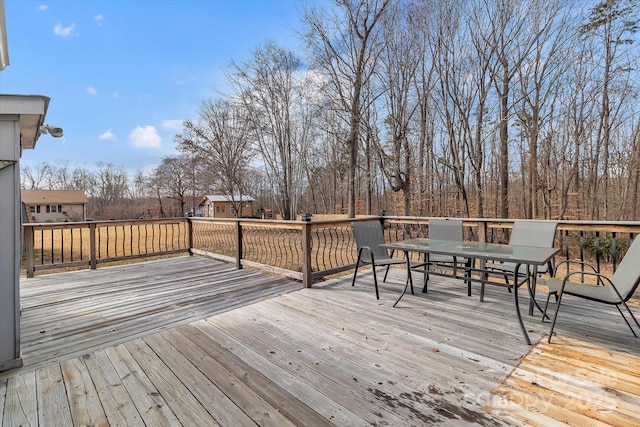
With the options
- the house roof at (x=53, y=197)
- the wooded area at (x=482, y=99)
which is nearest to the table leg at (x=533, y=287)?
the wooded area at (x=482, y=99)

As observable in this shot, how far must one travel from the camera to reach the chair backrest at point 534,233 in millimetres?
3217

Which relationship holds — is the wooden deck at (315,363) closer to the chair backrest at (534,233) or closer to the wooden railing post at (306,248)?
the wooden railing post at (306,248)

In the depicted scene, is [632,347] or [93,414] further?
[632,347]

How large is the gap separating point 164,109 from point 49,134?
11161mm

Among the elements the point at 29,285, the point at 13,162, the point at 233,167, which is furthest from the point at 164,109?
the point at 13,162

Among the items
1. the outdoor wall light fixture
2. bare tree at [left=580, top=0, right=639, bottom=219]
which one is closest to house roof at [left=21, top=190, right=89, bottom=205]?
the outdoor wall light fixture

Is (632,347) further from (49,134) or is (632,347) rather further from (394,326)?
(49,134)

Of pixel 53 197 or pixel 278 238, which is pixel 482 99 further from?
pixel 53 197

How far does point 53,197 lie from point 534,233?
3311 cm

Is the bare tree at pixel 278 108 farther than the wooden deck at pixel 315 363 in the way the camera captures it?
Yes

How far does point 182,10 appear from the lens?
634 cm

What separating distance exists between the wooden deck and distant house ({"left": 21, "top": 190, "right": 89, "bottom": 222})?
28.4 meters

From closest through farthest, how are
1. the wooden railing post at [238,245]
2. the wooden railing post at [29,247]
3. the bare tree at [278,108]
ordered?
1. the wooden railing post at [29,247]
2. the wooden railing post at [238,245]
3. the bare tree at [278,108]

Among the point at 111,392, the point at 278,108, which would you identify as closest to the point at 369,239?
the point at 111,392
